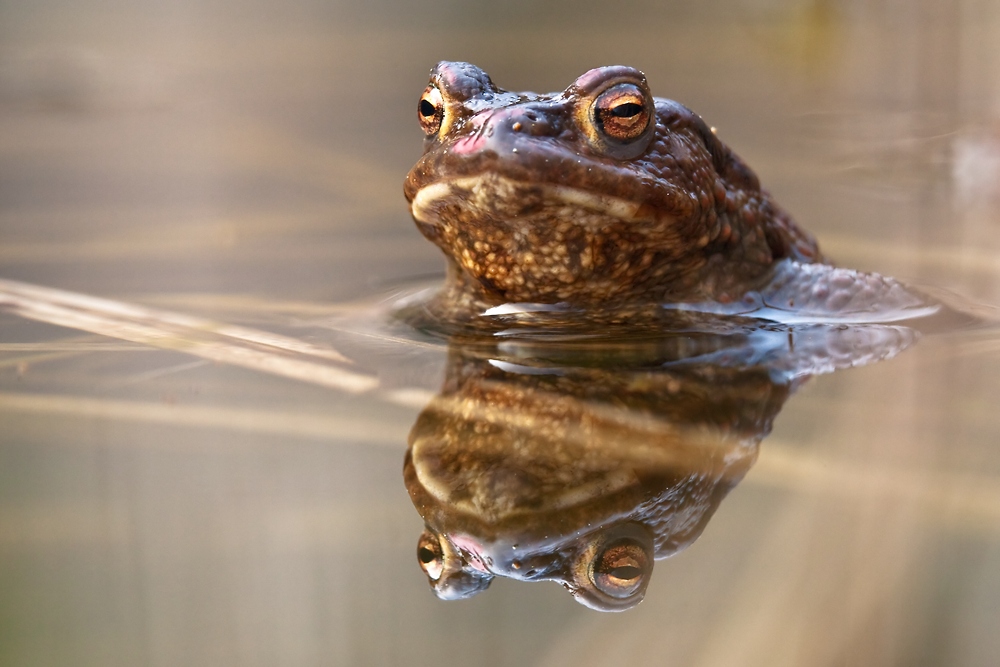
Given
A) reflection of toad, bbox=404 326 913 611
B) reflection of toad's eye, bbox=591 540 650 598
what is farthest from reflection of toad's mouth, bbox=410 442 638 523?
reflection of toad's eye, bbox=591 540 650 598

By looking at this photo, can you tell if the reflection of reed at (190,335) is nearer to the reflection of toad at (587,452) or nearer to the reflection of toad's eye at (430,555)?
the reflection of toad at (587,452)

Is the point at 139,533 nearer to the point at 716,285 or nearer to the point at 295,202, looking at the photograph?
the point at 716,285

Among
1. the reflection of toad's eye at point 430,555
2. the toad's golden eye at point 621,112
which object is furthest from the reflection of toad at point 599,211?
the reflection of toad's eye at point 430,555

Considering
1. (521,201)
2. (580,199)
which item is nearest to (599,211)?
(580,199)

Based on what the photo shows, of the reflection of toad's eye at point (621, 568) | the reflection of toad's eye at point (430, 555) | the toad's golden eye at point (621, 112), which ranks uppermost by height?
the toad's golden eye at point (621, 112)

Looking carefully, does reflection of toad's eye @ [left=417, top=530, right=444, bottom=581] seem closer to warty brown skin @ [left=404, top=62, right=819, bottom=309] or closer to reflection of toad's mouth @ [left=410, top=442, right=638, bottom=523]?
reflection of toad's mouth @ [left=410, top=442, right=638, bottom=523]

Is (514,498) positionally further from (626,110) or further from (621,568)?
(626,110)
